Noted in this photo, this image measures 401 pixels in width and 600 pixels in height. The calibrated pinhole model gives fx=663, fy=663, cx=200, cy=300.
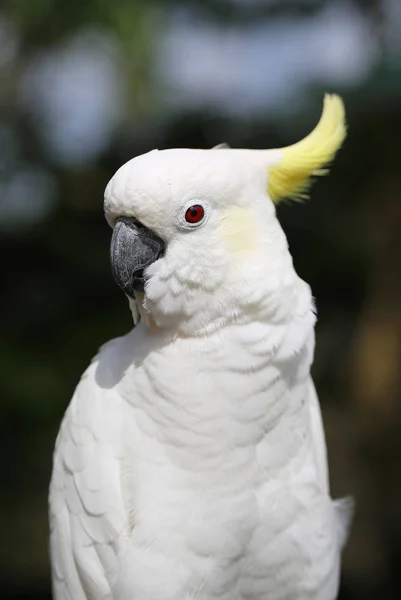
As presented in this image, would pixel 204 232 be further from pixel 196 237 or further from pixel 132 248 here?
pixel 132 248

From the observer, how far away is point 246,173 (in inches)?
46.3

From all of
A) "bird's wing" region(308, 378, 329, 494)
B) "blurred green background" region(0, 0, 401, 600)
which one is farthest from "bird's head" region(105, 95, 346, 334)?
"blurred green background" region(0, 0, 401, 600)

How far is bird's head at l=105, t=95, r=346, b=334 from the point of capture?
109 cm

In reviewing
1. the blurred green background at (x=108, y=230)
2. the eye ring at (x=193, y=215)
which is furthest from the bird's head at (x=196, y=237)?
the blurred green background at (x=108, y=230)

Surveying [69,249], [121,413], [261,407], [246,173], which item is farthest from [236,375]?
[69,249]

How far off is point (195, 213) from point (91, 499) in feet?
1.94

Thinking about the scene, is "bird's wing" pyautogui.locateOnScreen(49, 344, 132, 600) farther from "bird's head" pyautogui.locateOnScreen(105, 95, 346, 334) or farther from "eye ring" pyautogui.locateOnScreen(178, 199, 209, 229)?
"eye ring" pyautogui.locateOnScreen(178, 199, 209, 229)

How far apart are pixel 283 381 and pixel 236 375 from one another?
10cm

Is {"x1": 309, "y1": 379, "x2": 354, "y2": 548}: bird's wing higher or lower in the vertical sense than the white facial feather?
lower

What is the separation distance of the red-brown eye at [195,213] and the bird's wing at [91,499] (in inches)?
15.9

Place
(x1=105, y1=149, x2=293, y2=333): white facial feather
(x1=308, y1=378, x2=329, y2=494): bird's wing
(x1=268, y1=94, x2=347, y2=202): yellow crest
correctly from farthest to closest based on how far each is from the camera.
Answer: (x1=308, y1=378, x2=329, y2=494): bird's wing → (x1=268, y1=94, x2=347, y2=202): yellow crest → (x1=105, y1=149, x2=293, y2=333): white facial feather

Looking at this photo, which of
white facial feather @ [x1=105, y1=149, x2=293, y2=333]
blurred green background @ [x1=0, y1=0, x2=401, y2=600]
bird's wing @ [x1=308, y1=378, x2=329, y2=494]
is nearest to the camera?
white facial feather @ [x1=105, y1=149, x2=293, y2=333]

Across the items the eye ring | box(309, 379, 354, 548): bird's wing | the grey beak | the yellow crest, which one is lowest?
box(309, 379, 354, 548): bird's wing

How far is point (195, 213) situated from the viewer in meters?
1.10
